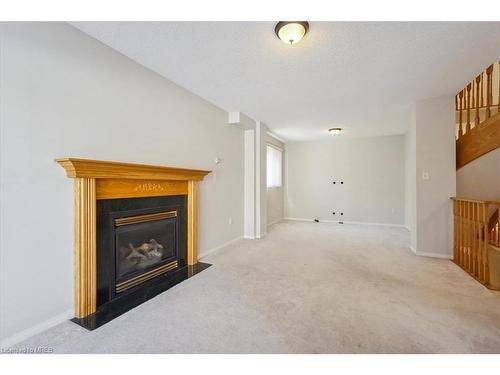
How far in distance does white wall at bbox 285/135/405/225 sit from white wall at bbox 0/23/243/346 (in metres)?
5.44

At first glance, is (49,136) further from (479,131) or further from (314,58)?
(479,131)

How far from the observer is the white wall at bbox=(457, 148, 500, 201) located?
11.6ft

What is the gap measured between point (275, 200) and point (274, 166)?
3.37 ft

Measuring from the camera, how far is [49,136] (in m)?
1.73

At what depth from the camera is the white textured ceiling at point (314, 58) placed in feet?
6.15

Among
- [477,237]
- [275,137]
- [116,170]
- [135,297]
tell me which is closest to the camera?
[116,170]

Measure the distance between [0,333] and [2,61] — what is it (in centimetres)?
183

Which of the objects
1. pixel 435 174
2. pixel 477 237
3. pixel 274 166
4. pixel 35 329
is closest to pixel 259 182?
pixel 274 166

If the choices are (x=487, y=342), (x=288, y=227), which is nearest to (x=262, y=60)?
(x=487, y=342)

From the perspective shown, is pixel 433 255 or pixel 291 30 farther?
pixel 433 255

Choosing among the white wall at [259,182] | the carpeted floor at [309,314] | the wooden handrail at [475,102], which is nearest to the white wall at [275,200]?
the white wall at [259,182]

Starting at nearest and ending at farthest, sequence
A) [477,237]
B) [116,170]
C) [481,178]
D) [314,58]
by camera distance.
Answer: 1. [116,170]
2. [314,58]
3. [477,237]
4. [481,178]

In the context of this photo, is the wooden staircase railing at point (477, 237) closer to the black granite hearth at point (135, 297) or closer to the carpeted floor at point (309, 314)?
the carpeted floor at point (309, 314)
